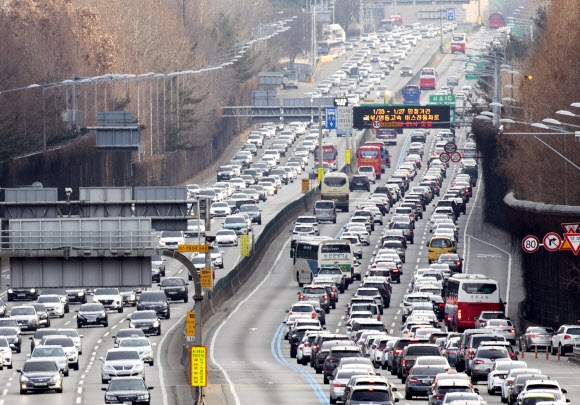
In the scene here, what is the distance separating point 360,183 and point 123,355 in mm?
90594

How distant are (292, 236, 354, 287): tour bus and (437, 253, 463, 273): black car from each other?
5534mm

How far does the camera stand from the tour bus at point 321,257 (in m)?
104

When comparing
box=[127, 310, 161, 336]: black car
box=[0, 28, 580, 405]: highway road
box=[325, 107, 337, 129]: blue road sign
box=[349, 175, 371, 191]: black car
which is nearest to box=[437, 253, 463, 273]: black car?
box=[0, 28, 580, 405]: highway road

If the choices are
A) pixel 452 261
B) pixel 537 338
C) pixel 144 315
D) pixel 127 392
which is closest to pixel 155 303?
pixel 144 315

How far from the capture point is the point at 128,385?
56062 mm

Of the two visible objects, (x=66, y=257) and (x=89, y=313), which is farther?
(x=89, y=313)

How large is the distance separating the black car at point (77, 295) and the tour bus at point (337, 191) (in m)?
44.7

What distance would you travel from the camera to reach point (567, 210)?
→ 8412 centimetres

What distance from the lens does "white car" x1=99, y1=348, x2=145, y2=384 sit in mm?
65000

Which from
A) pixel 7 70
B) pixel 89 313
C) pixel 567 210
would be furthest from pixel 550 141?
pixel 7 70

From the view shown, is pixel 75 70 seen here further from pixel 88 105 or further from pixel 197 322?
pixel 197 322

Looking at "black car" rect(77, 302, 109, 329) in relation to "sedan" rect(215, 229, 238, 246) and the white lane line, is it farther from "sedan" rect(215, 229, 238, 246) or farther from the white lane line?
"sedan" rect(215, 229, 238, 246)

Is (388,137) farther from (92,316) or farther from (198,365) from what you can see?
(198,365)

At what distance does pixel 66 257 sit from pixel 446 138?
13891 centimetres
